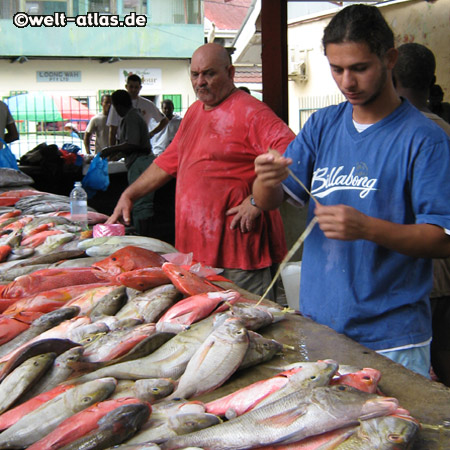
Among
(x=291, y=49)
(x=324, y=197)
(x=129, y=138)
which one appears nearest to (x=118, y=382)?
(x=324, y=197)

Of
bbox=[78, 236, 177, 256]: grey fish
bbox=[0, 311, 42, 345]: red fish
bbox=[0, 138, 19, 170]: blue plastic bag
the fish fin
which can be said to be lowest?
bbox=[0, 311, 42, 345]: red fish

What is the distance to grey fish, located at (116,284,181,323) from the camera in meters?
2.53

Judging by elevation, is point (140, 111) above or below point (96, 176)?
above

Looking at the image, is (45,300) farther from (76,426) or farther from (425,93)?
(425,93)

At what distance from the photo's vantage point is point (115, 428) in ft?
5.37

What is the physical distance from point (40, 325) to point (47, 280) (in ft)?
2.01

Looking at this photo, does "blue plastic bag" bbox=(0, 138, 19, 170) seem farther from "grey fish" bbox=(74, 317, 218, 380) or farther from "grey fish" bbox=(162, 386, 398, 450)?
"grey fish" bbox=(162, 386, 398, 450)

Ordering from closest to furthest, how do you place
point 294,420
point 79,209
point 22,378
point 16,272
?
1. point 294,420
2. point 22,378
3. point 16,272
4. point 79,209

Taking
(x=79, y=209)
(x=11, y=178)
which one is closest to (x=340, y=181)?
(x=79, y=209)

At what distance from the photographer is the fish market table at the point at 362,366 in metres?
1.70

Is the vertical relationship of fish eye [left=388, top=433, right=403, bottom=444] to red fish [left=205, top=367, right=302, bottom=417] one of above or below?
above

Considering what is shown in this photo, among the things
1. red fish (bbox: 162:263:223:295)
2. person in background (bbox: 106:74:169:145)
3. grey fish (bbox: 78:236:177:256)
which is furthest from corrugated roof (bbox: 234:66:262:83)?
red fish (bbox: 162:263:223:295)

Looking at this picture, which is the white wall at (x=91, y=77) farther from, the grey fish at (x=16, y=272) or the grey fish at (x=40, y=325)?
the grey fish at (x=40, y=325)

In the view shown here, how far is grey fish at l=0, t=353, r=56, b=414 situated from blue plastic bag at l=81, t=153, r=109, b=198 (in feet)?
23.1
